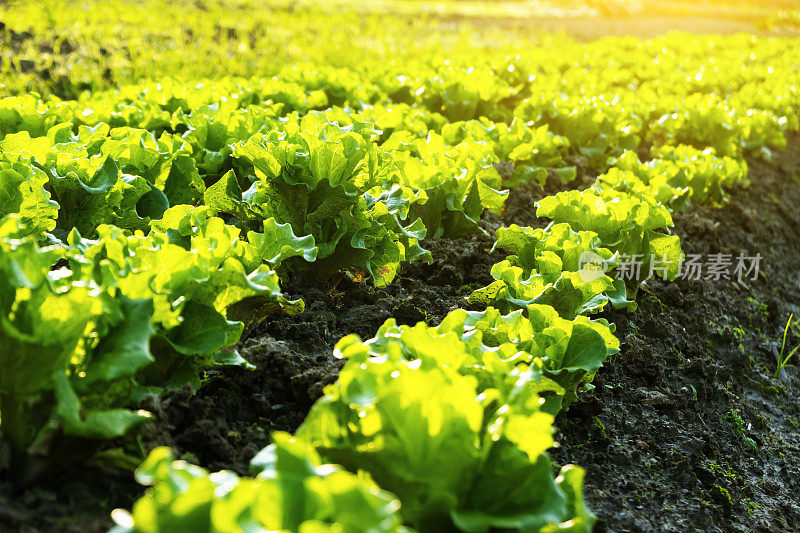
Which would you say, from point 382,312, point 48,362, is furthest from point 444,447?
point 382,312

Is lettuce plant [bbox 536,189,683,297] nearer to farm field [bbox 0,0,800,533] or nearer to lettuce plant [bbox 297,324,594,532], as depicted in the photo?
farm field [bbox 0,0,800,533]

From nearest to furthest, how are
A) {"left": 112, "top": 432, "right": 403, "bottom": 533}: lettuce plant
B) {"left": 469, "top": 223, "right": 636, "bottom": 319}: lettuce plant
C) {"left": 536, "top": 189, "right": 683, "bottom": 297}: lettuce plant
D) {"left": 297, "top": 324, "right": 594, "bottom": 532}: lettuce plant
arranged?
1. {"left": 112, "top": 432, "right": 403, "bottom": 533}: lettuce plant
2. {"left": 297, "top": 324, "right": 594, "bottom": 532}: lettuce plant
3. {"left": 469, "top": 223, "right": 636, "bottom": 319}: lettuce plant
4. {"left": 536, "top": 189, "right": 683, "bottom": 297}: lettuce plant

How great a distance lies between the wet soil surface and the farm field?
0.04 feet

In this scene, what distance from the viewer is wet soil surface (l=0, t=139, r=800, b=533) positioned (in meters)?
2.21

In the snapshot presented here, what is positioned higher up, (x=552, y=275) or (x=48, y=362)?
(x=48, y=362)

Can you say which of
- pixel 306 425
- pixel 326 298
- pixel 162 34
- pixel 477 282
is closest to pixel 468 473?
pixel 306 425

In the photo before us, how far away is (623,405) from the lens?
127 inches

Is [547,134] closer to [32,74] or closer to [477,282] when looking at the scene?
[477,282]

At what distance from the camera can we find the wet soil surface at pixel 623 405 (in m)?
2.21

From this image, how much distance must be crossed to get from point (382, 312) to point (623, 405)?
1.11 metres

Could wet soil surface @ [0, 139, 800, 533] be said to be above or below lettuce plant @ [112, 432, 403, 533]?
below

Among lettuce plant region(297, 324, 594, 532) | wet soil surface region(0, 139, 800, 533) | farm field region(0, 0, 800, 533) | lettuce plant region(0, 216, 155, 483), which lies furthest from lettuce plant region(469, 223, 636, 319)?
lettuce plant region(0, 216, 155, 483)

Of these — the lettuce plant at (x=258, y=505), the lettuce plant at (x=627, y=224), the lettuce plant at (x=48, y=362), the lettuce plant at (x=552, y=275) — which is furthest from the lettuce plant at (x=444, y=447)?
the lettuce plant at (x=627, y=224)

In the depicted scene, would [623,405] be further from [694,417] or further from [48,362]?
[48,362]
